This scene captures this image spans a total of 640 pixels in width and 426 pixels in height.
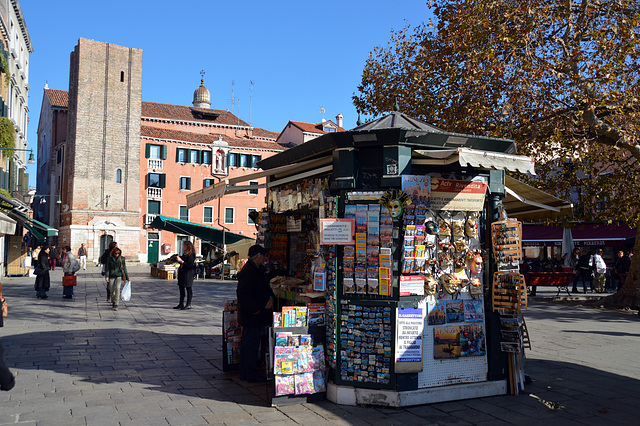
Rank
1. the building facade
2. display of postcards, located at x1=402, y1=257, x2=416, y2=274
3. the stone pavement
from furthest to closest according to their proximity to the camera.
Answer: the building facade < display of postcards, located at x1=402, y1=257, x2=416, y2=274 < the stone pavement

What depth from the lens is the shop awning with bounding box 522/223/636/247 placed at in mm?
26797

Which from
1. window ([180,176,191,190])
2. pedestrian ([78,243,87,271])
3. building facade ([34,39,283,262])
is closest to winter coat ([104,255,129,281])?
pedestrian ([78,243,87,271])

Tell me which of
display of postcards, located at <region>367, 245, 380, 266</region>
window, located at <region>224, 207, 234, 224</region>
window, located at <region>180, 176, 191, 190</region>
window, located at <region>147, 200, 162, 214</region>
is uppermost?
window, located at <region>180, 176, 191, 190</region>

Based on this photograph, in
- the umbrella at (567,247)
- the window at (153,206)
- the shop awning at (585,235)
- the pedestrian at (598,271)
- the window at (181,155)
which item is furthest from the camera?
the window at (181,155)

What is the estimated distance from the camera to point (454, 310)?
6.20 meters

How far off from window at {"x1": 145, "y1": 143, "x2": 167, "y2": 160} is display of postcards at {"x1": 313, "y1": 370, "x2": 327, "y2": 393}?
43043mm

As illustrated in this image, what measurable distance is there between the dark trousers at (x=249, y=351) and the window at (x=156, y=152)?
4197cm

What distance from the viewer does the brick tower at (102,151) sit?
43750mm

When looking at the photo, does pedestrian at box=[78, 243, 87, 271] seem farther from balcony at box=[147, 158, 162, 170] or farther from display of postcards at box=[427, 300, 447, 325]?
display of postcards at box=[427, 300, 447, 325]

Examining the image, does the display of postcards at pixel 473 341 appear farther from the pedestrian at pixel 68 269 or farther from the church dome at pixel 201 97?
the church dome at pixel 201 97

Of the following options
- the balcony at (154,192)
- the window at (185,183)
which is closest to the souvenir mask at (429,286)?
the window at (185,183)

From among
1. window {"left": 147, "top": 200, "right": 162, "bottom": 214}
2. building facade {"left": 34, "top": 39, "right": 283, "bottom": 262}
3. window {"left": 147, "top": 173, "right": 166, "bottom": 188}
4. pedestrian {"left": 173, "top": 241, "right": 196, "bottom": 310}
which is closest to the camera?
pedestrian {"left": 173, "top": 241, "right": 196, "bottom": 310}

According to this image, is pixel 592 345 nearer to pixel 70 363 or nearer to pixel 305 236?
pixel 305 236

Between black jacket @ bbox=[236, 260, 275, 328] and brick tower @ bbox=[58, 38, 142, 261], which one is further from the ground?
brick tower @ bbox=[58, 38, 142, 261]
